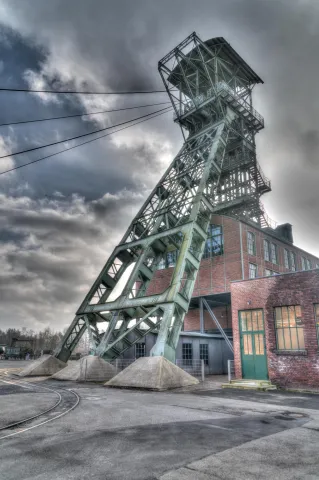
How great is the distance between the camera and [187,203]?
18609mm

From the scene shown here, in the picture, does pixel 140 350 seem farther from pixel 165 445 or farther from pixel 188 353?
pixel 165 445

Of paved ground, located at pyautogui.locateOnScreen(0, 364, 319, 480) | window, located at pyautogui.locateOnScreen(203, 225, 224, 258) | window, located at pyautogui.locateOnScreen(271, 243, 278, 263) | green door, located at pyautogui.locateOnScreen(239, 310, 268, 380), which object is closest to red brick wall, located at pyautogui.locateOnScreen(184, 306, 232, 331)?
window, located at pyautogui.locateOnScreen(203, 225, 224, 258)

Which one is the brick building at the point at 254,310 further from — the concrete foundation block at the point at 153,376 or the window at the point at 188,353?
the concrete foundation block at the point at 153,376

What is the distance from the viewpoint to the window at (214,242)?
24.1m

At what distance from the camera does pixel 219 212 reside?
25.0 m

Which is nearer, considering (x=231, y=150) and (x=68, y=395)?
(x=68, y=395)

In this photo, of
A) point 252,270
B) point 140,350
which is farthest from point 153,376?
point 252,270

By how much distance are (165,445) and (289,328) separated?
11.6 meters

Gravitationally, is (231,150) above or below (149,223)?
above

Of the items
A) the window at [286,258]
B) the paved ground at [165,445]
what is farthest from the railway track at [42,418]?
the window at [286,258]

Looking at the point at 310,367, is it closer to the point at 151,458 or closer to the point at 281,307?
the point at 281,307

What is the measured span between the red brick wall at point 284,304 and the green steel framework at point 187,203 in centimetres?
325

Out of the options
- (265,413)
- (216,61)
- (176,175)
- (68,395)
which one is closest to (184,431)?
(265,413)

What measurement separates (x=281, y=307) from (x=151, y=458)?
12.5 metres
